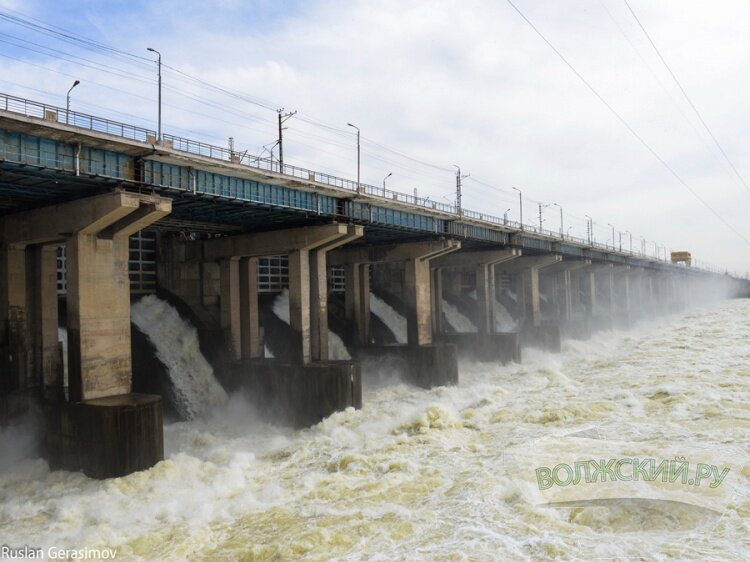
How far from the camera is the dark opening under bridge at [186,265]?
20641mm

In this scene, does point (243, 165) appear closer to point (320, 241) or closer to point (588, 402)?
point (320, 241)

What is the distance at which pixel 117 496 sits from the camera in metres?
18.6

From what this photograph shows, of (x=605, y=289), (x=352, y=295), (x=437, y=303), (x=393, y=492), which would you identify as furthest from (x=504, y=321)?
(x=393, y=492)

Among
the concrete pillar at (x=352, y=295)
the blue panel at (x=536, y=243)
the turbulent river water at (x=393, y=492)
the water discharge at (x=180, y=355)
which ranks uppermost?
the blue panel at (x=536, y=243)

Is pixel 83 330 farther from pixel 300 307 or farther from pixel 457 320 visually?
pixel 457 320

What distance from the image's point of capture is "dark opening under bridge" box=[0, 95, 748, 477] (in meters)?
20.6

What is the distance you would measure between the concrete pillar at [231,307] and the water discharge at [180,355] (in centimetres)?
176

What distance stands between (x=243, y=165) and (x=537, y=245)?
38141 millimetres

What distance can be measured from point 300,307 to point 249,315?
392 cm

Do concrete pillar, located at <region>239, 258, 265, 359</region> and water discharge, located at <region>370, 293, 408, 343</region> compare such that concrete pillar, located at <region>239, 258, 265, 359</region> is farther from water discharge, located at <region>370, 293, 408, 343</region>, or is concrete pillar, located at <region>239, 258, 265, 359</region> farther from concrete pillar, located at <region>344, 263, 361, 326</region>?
water discharge, located at <region>370, 293, 408, 343</region>

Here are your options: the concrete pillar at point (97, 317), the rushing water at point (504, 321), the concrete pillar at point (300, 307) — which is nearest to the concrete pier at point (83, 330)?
the concrete pillar at point (97, 317)

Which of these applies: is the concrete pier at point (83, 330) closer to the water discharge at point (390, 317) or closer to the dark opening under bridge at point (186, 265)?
the dark opening under bridge at point (186, 265)

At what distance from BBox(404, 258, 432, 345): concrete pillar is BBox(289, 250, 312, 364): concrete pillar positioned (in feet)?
34.6

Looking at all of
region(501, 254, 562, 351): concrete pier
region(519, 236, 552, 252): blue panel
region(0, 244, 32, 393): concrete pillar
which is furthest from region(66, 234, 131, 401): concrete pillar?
region(501, 254, 562, 351): concrete pier
